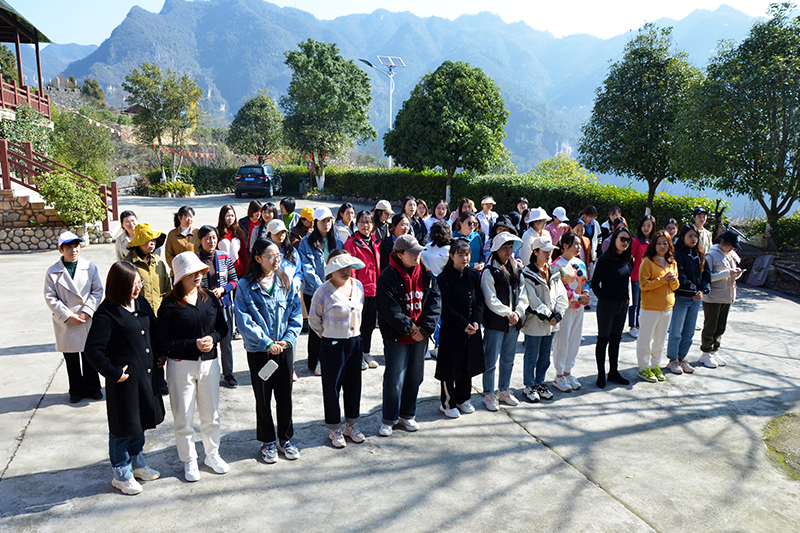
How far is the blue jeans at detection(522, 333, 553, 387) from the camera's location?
Result: 547 centimetres

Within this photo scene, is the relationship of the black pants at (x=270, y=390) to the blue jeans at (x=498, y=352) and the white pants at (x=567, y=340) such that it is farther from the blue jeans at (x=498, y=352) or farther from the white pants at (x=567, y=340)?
the white pants at (x=567, y=340)

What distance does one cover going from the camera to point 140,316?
12.8 feet

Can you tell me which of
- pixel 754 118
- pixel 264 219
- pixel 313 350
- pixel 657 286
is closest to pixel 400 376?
pixel 313 350

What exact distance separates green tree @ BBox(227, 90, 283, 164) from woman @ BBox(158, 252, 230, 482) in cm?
3437

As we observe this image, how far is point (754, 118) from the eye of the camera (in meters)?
11.1

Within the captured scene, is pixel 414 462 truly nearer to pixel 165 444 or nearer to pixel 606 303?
pixel 165 444

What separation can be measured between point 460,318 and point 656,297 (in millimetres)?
2627

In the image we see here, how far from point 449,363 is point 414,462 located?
98 centimetres

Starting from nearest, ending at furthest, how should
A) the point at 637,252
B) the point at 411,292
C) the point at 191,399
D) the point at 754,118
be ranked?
the point at 191,399 → the point at 411,292 → the point at 637,252 → the point at 754,118

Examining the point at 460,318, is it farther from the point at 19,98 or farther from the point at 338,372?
the point at 19,98

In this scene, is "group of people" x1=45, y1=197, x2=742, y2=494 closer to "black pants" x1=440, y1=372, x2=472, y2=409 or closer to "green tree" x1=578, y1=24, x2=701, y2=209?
"black pants" x1=440, y1=372, x2=472, y2=409

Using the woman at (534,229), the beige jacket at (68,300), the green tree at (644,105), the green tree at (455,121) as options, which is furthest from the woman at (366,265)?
the green tree at (455,121)

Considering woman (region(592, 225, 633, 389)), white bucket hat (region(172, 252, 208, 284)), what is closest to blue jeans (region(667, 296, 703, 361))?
woman (region(592, 225, 633, 389))

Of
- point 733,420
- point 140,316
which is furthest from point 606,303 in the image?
point 140,316
